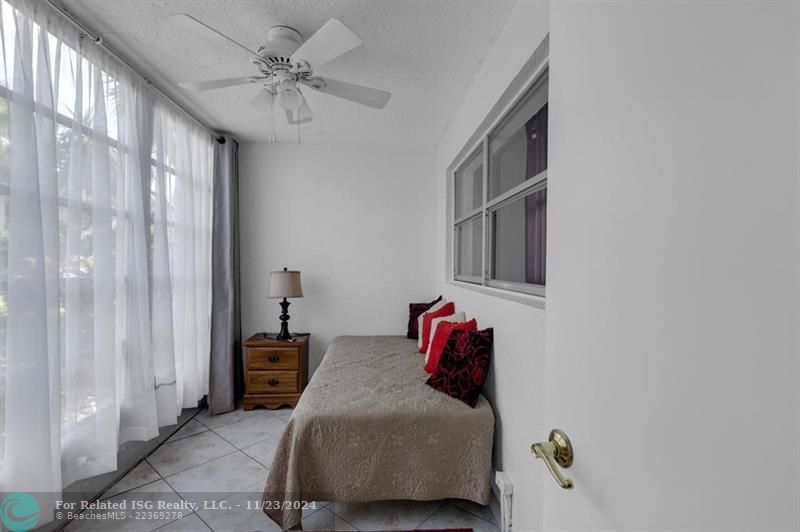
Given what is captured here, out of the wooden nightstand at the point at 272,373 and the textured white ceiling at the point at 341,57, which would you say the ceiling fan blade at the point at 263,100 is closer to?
the textured white ceiling at the point at 341,57

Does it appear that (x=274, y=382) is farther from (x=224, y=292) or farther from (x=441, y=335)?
(x=441, y=335)

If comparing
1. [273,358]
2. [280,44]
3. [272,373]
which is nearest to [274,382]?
[272,373]

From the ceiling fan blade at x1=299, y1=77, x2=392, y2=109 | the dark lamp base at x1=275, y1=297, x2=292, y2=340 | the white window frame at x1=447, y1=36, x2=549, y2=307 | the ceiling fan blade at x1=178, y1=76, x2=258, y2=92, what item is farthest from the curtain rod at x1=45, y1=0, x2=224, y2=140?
the white window frame at x1=447, y1=36, x2=549, y2=307

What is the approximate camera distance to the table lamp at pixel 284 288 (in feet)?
9.93

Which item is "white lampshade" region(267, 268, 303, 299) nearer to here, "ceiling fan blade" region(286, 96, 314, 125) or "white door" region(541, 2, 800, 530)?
"ceiling fan blade" region(286, 96, 314, 125)

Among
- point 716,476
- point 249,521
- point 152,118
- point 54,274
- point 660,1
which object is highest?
point 152,118

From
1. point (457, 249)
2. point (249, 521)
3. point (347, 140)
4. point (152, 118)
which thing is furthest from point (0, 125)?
point (457, 249)

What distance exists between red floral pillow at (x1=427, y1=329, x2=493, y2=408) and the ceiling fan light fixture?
161 cm

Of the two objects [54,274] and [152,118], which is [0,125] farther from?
[152,118]

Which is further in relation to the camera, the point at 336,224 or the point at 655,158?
the point at 336,224

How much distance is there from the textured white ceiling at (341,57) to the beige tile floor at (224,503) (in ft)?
8.13

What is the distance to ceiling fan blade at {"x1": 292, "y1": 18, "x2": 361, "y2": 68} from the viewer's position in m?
1.34

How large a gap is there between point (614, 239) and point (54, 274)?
2.11 meters

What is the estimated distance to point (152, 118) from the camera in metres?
2.21
